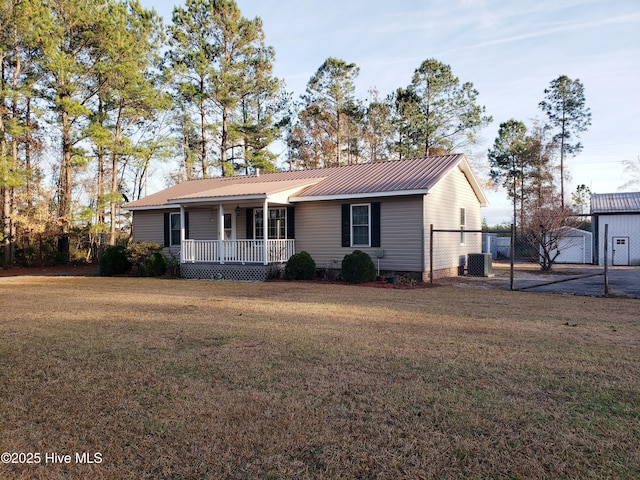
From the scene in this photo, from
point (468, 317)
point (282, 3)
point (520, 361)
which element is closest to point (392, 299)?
point (468, 317)

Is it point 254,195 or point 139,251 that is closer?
point 254,195

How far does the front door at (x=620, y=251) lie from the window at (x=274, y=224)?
1748 cm

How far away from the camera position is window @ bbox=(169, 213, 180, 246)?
62.6 feet

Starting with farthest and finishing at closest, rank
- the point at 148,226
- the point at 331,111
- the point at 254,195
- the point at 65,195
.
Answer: the point at 331,111 → the point at 65,195 → the point at 148,226 → the point at 254,195

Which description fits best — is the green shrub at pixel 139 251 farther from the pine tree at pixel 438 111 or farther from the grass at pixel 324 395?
the pine tree at pixel 438 111

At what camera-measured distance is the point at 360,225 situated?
15.0 meters

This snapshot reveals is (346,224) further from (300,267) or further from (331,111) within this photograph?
(331,111)

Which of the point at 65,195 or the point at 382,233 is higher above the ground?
the point at 65,195

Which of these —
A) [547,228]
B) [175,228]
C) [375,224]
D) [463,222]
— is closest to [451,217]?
[463,222]

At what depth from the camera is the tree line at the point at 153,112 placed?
68.6 ft

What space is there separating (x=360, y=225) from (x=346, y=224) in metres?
0.47

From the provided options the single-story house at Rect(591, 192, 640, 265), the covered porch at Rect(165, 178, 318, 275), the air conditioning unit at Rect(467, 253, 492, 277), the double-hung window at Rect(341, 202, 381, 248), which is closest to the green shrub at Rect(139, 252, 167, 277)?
the covered porch at Rect(165, 178, 318, 275)

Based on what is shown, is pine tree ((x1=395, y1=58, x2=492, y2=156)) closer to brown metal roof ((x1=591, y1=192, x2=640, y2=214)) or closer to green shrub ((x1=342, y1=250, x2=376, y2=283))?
brown metal roof ((x1=591, y1=192, x2=640, y2=214))

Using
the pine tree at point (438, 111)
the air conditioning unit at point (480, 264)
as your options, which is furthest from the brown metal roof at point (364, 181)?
the pine tree at point (438, 111)
